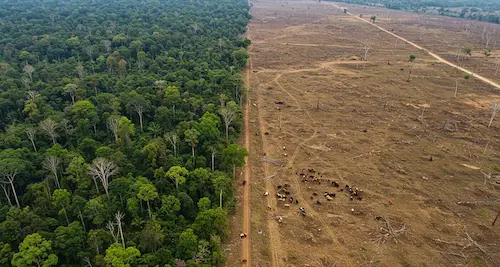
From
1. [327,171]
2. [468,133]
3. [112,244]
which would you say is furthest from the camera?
[468,133]

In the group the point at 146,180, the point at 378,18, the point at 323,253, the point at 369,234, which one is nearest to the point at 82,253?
the point at 146,180

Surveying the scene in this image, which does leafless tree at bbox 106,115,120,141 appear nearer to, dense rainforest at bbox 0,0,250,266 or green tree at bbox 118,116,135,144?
dense rainforest at bbox 0,0,250,266

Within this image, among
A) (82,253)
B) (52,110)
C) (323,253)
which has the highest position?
(52,110)

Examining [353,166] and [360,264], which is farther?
[353,166]

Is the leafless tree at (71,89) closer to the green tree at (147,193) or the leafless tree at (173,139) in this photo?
the leafless tree at (173,139)

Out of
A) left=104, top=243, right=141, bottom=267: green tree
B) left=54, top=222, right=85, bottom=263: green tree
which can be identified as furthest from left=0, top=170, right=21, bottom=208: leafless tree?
left=104, top=243, right=141, bottom=267: green tree

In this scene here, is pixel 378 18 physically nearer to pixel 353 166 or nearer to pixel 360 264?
pixel 353 166

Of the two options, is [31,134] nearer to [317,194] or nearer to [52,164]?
[52,164]

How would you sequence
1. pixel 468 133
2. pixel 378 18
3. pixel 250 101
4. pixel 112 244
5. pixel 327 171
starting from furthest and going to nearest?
pixel 378 18 < pixel 250 101 < pixel 468 133 < pixel 327 171 < pixel 112 244

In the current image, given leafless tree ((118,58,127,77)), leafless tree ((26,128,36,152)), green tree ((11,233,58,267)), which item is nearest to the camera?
green tree ((11,233,58,267))
